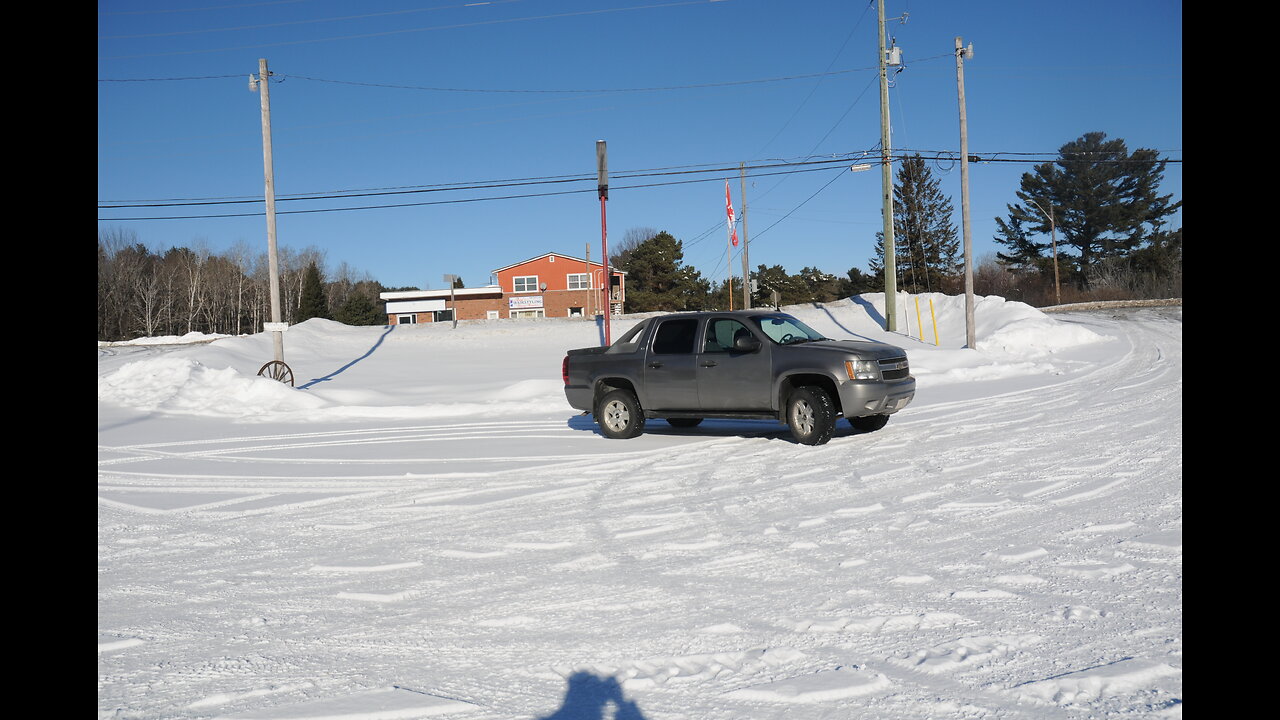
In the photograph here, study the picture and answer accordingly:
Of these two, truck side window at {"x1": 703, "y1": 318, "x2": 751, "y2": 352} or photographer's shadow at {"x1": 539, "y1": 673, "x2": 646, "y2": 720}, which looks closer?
photographer's shadow at {"x1": 539, "y1": 673, "x2": 646, "y2": 720}

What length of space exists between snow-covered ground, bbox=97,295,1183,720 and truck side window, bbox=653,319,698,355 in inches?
51.0

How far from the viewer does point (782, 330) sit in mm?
12461

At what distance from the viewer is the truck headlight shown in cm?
1129

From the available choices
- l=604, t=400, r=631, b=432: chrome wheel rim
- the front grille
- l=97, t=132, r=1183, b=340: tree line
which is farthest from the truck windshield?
l=97, t=132, r=1183, b=340: tree line

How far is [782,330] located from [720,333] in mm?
871

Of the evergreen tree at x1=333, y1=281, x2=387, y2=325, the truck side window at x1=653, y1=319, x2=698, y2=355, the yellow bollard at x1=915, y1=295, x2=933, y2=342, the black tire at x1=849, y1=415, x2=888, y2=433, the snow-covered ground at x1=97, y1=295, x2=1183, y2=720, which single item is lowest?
the snow-covered ground at x1=97, y1=295, x2=1183, y2=720

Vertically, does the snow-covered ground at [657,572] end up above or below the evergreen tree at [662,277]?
below

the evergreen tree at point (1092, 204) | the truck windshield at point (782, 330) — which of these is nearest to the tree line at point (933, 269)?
the evergreen tree at point (1092, 204)

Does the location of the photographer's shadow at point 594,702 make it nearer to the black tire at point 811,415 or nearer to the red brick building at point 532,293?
the black tire at point 811,415

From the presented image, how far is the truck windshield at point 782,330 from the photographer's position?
12172 millimetres

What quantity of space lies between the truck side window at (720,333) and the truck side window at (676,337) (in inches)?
8.9

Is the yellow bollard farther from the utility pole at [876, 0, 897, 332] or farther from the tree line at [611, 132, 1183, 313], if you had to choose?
the tree line at [611, 132, 1183, 313]

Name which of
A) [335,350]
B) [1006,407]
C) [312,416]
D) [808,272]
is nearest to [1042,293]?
[808,272]

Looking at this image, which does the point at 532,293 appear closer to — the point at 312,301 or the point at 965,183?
the point at 312,301
